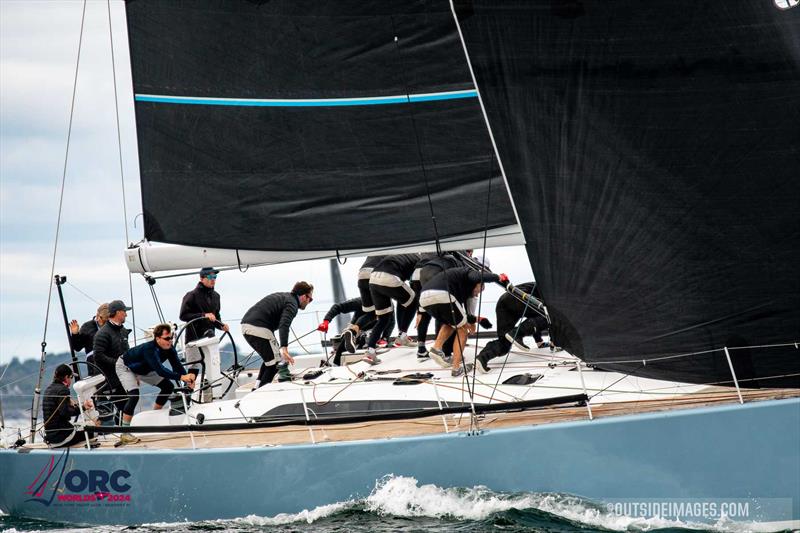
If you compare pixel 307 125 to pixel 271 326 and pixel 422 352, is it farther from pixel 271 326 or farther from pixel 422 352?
pixel 422 352

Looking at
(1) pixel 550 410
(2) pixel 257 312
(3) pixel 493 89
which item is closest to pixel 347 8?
(3) pixel 493 89

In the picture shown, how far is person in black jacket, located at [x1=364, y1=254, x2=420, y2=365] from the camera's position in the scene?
28.8 feet

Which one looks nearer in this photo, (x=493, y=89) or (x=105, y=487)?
(x=493, y=89)

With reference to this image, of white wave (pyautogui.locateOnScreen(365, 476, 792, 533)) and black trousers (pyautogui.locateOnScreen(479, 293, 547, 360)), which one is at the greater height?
black trousers (pyautogui.locateOnScreen(479, 293, 547, 360))

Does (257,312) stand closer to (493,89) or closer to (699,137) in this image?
(493,89)

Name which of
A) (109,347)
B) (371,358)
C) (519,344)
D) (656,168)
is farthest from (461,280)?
(109,347)

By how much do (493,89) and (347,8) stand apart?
1.55 metres

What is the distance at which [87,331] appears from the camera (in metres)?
9.32

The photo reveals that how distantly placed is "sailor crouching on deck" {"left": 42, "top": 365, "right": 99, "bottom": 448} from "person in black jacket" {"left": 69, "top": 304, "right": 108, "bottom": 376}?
117cm

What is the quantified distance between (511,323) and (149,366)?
2.89 meters

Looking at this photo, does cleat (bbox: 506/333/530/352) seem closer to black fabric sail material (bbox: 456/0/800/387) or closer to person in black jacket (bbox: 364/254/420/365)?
person in black jacket (bbox: 364/254/420/365)

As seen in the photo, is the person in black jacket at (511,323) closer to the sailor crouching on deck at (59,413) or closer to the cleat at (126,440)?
the cleat at (126,440)

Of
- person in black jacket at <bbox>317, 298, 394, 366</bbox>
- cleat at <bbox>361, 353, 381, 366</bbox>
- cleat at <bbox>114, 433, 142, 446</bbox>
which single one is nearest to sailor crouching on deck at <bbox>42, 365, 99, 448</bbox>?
cleat at <bbox>114, 433, 142, 446</bbox>

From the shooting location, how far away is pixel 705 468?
5777 millimetres
